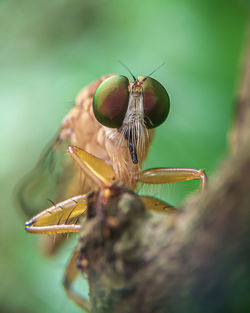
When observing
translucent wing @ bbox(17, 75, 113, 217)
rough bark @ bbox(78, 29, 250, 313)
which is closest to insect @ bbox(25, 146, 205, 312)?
translucent wing @ bbox(17, 75, 113, 217)

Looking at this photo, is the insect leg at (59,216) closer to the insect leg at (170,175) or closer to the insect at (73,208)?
the insect at (73,208)

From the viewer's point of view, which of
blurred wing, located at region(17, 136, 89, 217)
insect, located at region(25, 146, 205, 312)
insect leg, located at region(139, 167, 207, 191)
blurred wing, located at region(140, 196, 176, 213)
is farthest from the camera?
blurred wing, located at region(17, 136, 89, 217)

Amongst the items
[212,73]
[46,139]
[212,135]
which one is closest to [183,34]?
[212,73]

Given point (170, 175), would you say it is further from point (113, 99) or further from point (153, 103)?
point (113, 99)

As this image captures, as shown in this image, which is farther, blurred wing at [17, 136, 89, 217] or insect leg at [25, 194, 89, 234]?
blurred wing at [17, 136, 89, 217]

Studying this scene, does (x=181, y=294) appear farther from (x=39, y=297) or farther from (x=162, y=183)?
(x=39, y=297)

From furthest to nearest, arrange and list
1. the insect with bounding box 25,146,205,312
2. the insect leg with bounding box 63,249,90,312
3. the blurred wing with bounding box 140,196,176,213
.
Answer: the insect leg with bounding box 63,249,90,312, the blurred wing with bounding box 140,196,176,213, the insect with bounding box 25,146,205,312

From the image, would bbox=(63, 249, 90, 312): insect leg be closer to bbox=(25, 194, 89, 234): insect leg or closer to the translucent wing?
the translucent wing
